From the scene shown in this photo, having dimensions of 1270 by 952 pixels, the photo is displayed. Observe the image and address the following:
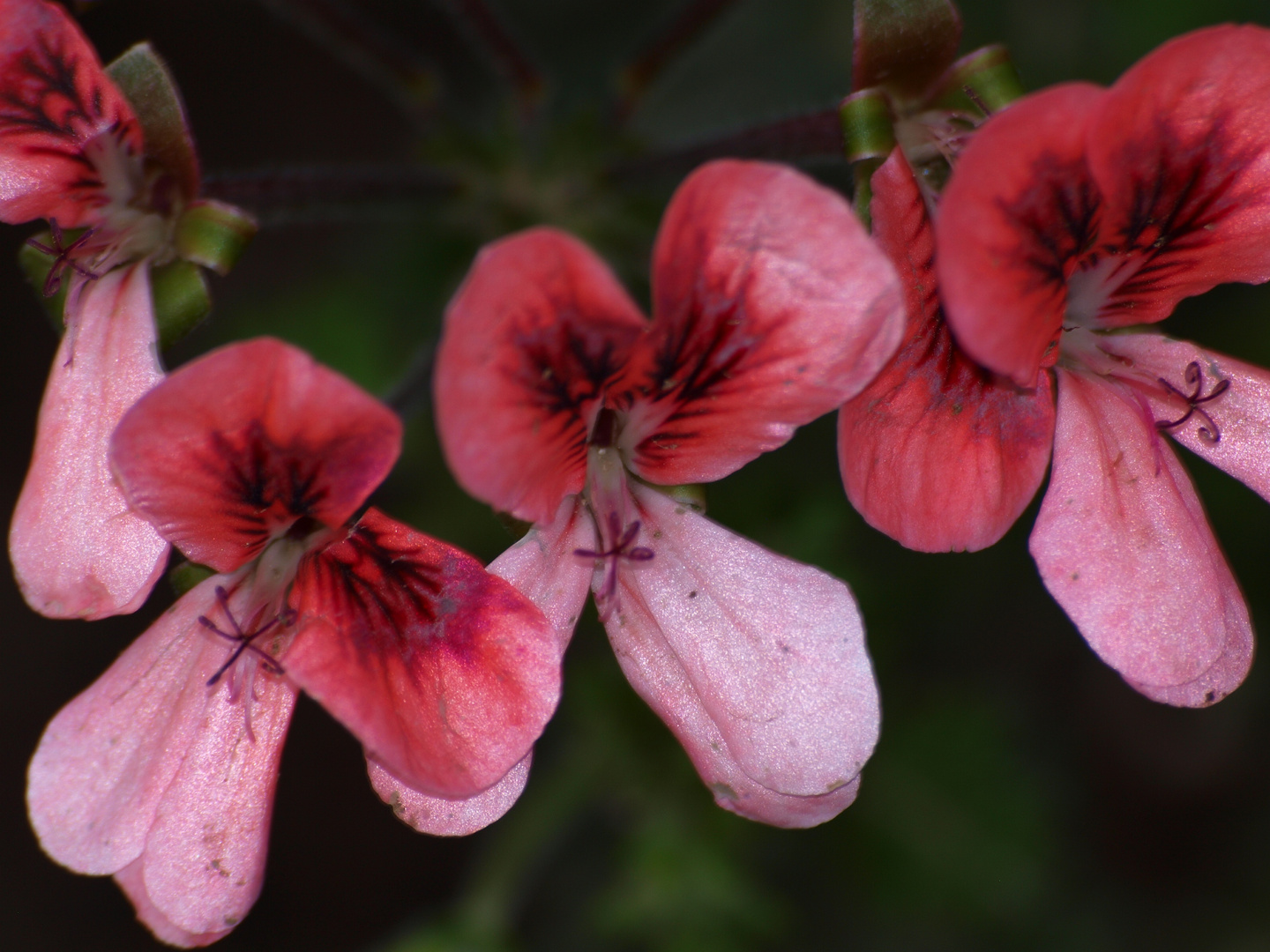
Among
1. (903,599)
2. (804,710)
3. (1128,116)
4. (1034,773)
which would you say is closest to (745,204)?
(1128,116)

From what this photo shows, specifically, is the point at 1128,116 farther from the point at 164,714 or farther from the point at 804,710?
the point at 164,714

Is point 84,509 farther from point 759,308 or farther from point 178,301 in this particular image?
point 759,308

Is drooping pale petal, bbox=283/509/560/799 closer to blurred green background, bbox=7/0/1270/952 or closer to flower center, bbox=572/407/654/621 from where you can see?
flower center, bbox=572/407/654/621

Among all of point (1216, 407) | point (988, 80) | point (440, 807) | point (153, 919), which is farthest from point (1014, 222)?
point (153, 919)

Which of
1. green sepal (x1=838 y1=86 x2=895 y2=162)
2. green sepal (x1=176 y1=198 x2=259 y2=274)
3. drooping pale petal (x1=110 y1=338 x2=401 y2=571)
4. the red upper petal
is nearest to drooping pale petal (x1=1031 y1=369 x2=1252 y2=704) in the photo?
green sepal (x1=838 y1=86 x2=895 y2=162)

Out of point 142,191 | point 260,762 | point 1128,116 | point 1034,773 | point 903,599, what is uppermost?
point 142,191
